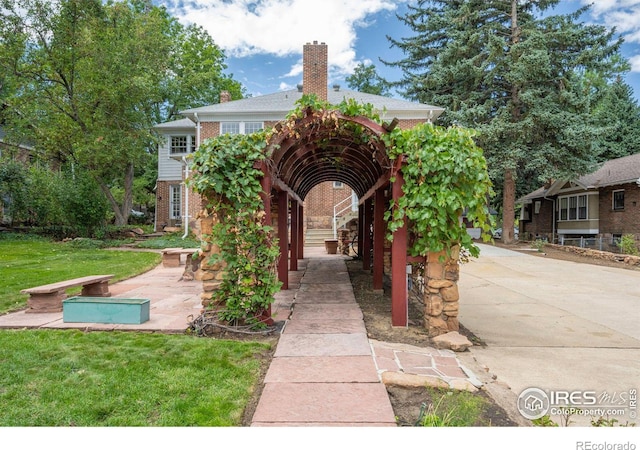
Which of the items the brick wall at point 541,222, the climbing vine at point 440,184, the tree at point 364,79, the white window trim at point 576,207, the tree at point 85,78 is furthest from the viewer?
the tree at point 364,79

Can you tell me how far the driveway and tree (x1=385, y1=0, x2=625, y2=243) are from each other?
8.82 meters

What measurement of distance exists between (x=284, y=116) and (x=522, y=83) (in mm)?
11474

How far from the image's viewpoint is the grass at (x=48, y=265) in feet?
22.5

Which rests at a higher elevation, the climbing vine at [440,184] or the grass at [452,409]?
the climbing vine at [440,184]

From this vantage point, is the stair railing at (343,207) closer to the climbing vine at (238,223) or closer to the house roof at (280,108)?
the house roof at (280,108)

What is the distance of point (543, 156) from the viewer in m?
17.5

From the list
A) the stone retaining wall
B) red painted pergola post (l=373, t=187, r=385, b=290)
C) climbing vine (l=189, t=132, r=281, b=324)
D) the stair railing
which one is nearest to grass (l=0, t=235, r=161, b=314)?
climbing vine (l=189, t=132, r=281, b=324)

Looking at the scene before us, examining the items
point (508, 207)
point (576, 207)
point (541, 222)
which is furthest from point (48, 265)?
point (541, 222)

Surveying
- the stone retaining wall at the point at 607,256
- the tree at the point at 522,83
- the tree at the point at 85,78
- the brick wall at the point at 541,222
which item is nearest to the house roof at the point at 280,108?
the tree at the point at 522,83

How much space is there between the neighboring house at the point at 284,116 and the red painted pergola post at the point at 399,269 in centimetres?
1297

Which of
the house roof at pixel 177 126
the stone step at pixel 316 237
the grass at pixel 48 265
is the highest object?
the house roof at pixel 177 126

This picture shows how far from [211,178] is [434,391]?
3.14m

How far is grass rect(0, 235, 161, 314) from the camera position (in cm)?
684
